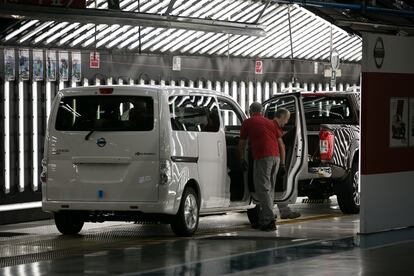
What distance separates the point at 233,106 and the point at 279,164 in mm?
1162

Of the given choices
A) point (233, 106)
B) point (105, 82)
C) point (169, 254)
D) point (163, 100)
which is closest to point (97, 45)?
point (105, 82)

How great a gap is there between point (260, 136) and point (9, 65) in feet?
16.7

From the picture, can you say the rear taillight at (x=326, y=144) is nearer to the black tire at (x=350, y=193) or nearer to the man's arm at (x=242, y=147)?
the black tire at (x=350, y=193)

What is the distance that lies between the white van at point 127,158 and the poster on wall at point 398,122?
257 centimetres

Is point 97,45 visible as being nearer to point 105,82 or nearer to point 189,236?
point 105,82

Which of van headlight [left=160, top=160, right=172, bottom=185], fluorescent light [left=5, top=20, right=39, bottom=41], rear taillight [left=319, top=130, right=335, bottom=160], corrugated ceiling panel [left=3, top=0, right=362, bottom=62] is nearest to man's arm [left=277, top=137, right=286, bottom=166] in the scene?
rear taillight [left=319, top=130, right=335, bottom=160]

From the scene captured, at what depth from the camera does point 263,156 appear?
648 inches

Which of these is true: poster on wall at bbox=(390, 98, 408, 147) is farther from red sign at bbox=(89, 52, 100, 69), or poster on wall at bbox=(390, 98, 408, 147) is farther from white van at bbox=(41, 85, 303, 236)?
red sign at bbox=(89, 52, 100, 69)

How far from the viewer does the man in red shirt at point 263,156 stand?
16.5 meters

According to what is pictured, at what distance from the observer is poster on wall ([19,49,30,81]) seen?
64.1 feet

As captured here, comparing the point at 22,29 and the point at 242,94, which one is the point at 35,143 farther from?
the point at 242,94

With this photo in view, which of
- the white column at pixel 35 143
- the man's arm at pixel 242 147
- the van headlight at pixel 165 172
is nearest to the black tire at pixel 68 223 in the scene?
the van headlight at pixel 165 172

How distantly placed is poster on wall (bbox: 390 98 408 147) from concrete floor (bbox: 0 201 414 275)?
1335 millimetres

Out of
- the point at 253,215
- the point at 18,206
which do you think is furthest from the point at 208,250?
the point at 18,206
